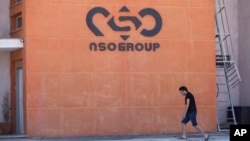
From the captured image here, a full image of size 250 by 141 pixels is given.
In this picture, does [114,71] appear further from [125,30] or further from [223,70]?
[223,70]

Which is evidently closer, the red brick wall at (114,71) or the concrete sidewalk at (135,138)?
the concrete sidewalk at (135,138)

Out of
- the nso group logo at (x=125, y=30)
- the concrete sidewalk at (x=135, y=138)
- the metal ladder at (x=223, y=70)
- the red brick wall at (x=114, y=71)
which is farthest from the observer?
the metal ladder at (x=223, y=70)

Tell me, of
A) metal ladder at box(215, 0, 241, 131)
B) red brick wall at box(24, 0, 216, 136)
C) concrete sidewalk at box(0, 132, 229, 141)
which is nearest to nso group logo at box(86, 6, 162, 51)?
red brick wall at box(24, 0, 216, 136)

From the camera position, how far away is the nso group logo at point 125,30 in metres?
18.9

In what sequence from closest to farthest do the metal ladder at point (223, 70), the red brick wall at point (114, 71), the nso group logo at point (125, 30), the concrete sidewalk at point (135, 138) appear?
the concrete sidewalk at point (135, 138) < the red brick wall at point (114, 71) < the nso group logo at point (125, 30) < the metal ladder at point (223, 70)

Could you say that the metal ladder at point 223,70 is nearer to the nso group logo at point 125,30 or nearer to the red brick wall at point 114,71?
the red brick wall at point 114,71

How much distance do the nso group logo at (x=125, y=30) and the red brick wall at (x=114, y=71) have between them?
108 mm

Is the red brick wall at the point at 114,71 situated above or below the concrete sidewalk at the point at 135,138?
above

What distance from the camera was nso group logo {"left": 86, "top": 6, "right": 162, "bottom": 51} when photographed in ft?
62.1

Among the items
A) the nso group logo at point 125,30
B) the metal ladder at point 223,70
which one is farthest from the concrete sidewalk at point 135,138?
the metal ladder at point 223,70

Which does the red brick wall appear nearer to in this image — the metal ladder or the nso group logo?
the nso group logo

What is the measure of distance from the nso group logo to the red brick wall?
108mm

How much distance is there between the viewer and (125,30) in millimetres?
19172

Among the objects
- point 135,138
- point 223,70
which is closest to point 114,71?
point 135,138
